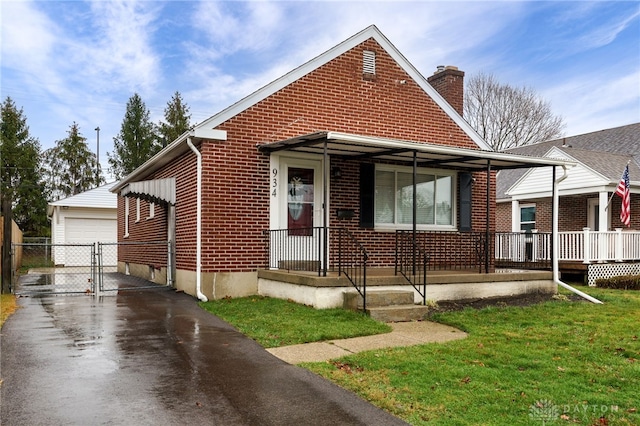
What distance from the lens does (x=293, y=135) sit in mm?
11609

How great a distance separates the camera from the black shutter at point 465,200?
1314 cm

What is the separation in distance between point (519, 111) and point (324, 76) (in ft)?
98.8

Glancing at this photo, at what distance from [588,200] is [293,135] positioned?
43.7 feet

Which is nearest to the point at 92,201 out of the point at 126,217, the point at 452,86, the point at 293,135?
the point at 126,217

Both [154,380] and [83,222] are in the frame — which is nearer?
[154,380]

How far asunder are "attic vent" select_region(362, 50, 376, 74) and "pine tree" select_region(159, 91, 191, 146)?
31.6 m

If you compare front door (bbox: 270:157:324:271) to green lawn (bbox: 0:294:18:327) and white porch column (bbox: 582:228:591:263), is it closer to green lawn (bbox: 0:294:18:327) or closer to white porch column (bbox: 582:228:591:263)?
green lawn (bbox: 0:294:18:327)

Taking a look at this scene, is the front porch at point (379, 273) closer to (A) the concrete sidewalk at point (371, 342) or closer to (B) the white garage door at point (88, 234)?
(A) the concrete sidewalk at point (371, 342)

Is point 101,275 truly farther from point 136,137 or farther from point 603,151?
point 136,137

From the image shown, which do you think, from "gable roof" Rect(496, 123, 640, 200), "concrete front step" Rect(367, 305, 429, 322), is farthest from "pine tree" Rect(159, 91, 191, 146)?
"concrete front step" Rect(367, 305, 429, 322)

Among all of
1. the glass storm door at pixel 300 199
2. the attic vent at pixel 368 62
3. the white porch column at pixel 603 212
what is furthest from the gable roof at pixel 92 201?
the white porch column at pixel 603 212

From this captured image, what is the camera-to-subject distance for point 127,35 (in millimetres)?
12344

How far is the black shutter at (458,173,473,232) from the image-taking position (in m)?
13.1

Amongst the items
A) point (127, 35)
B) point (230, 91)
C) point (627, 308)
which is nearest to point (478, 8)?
point (627, 308)
